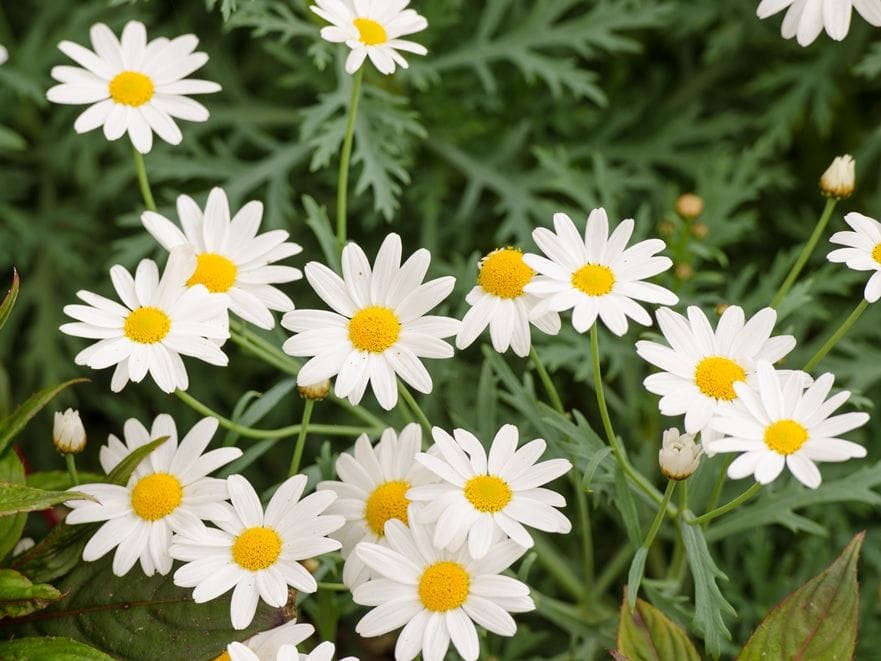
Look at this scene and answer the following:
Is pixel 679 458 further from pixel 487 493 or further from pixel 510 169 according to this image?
pixel 510 169

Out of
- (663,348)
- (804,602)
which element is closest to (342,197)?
(663,348)

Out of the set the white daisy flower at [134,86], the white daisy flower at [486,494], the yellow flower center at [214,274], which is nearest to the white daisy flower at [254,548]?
the white daisy flower at [486,494]

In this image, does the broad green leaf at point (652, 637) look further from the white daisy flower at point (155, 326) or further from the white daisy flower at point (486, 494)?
the white daisy flower at point (155, 326)

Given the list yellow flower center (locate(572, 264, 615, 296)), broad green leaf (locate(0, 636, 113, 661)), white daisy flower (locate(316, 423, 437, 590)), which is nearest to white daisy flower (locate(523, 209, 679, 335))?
yellow flower center (locate(572, 264, 615, 296))

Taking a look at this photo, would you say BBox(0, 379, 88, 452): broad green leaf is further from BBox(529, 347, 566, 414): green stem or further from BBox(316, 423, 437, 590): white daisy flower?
BBox(529, 347, 566, 414): green stem

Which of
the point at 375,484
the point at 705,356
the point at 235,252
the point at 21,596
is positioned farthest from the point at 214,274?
the point at 705,356
